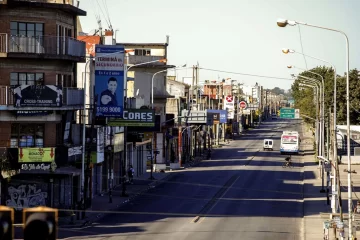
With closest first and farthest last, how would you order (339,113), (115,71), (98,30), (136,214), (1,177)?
1. (1,177)
2. (136,214)
3. (115,71)
4. (98,30)
5. (339,113)

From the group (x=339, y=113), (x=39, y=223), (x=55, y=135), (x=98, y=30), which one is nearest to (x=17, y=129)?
(x=55, y=135)

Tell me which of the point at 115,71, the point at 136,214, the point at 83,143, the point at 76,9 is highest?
the point at 76,9

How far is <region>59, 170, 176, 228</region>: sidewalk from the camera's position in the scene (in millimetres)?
47062

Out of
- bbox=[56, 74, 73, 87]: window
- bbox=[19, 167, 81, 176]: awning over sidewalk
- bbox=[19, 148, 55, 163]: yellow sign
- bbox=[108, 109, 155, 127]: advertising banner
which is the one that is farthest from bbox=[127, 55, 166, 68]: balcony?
bbox=[19, 148, 55, 163]: yellow sign

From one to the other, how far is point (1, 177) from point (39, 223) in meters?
→ 40.0

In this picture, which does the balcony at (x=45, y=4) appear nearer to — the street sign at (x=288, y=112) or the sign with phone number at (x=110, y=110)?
the sign with phone number at (x=110, y=110)

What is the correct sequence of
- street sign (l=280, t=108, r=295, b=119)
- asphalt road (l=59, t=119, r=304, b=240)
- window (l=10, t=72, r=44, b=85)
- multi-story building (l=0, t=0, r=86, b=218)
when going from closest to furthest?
asphalt road (l=59, t=119, r=304, b=240)
multi-story building (l=0, t=0, r=86, b=218)
window (l=10, t=72, r=44, b=85)
street sign (l=280, t=108, r=295, b=119)

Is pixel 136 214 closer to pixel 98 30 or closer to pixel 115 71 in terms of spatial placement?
pixel 115 71

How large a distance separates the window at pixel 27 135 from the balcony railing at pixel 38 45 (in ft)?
15.7

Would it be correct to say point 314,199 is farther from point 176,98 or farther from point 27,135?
point 176,98

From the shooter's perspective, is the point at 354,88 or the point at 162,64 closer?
the point at 162,64

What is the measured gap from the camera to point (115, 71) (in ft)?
186

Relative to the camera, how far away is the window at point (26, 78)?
50.9 meters

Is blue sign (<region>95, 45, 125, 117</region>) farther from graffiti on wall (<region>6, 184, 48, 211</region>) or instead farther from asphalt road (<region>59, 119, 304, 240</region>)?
graffiti on wall (<region>6, 184, 48, 211</region>)
